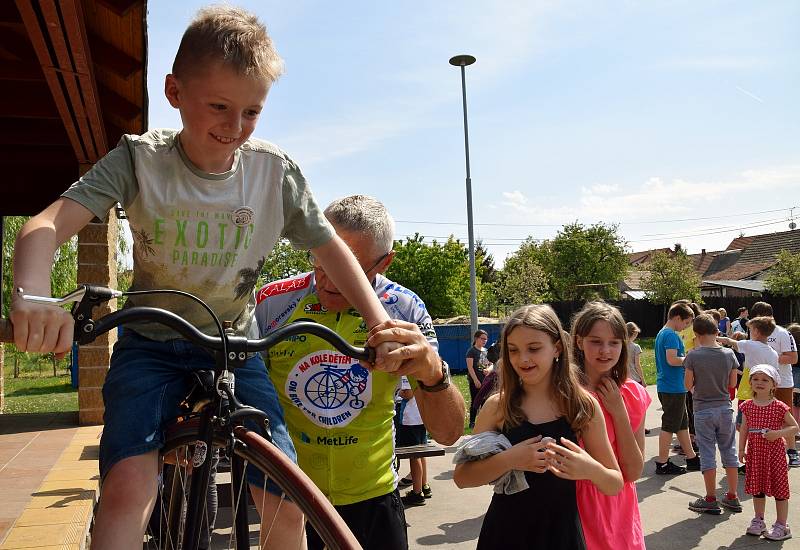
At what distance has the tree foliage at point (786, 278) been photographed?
141 feet

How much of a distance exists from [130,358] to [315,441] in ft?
3.59

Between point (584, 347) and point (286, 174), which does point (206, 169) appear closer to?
point (286, 174)

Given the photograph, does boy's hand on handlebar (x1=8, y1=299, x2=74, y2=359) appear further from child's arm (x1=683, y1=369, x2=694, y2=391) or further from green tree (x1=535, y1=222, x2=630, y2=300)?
green tree (x1=535, y1=222, x2=630, y2=300)

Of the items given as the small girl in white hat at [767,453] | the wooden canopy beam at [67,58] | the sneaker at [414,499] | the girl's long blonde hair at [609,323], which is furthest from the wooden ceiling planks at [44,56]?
the small girl in white hat at [767,453]

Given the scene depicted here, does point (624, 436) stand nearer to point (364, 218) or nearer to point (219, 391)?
point (364, 218)

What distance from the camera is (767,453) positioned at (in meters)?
7.04

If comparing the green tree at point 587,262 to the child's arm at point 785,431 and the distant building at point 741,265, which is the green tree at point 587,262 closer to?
the distant building at point 741,265

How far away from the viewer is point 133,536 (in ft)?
5.73

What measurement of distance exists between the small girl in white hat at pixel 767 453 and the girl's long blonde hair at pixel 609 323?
348cm

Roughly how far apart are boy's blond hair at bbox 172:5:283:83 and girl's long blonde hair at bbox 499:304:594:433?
2307 millimetres

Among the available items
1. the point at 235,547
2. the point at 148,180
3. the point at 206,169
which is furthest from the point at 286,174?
the point at 235,547

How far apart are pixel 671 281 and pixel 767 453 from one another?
42281mm

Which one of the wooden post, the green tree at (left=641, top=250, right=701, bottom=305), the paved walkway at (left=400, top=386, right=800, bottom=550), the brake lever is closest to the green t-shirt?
the brake lever

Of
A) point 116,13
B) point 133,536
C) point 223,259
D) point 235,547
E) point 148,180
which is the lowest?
point 235,547
